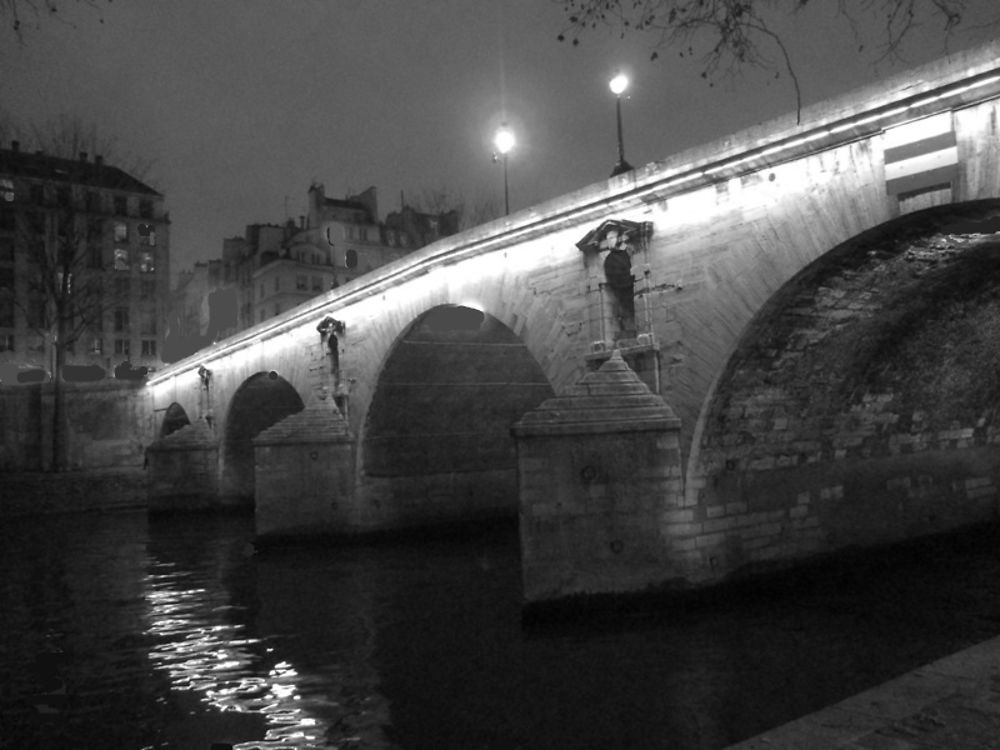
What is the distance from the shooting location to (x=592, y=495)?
36.6 ft

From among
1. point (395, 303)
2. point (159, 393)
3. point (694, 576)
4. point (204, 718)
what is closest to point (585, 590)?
point (694, 576)

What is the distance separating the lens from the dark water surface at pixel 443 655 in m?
7.79

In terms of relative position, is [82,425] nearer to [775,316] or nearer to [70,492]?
[70,492]

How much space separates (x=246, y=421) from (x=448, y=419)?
1244 cm

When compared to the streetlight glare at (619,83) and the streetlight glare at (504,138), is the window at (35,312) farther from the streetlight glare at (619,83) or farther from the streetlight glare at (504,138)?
the streetlight glare at (619,83)

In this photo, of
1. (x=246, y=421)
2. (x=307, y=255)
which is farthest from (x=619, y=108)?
(x=307, y=255)

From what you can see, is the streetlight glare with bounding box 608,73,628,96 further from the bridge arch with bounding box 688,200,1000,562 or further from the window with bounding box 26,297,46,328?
the window with bounding box 26,297,46,328

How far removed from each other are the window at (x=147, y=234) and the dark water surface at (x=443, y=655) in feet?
154

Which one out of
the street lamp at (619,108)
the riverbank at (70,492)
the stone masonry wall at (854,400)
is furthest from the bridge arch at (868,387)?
the riverbank at (70,492)

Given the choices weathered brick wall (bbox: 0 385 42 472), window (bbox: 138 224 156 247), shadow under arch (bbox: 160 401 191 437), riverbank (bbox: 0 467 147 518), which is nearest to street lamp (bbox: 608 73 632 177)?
riverbank (bbox: 0 467 147 518)

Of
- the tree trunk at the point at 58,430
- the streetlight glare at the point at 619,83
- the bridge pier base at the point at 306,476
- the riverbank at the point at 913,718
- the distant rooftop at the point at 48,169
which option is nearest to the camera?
the riverbank at the point at 913,718

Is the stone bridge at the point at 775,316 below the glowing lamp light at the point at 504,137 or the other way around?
below

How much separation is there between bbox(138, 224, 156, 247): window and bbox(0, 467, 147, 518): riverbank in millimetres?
29725

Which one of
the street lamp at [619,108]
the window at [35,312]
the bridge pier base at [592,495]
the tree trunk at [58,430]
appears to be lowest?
the bridge pier base at [592,495]
